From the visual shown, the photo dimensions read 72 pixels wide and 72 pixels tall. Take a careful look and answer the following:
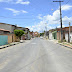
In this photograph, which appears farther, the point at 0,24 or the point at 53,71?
the point at 0,24

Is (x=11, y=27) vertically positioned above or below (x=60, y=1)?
below

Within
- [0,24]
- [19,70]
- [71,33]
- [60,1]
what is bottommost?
[19,70]

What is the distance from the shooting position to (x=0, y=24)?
4950 cm

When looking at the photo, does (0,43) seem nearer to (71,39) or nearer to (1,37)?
(1,37)

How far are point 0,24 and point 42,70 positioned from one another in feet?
152

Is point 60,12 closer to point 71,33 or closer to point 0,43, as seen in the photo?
point 71,33

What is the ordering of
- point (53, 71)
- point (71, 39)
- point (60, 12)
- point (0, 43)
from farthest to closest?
point (60, 12) → point (71, 39) → point (0, 43) → point (53, 71)

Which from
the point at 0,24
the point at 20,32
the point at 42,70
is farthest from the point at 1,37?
the point at 0,24

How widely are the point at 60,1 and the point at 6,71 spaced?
1213 inches

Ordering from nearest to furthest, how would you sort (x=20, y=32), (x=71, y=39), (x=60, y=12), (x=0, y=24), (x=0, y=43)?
(x=0, y=43), (x=71, y=39), (x=60, y=12), (x=20, y=32), (x=0, y=24)

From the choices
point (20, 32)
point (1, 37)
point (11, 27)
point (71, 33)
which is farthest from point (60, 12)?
point (11, 27)

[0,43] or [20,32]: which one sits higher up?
[20,32]

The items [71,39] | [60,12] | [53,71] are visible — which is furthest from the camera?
[60,12]

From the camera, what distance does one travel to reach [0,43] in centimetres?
2344
